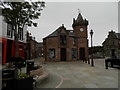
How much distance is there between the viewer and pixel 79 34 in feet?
112

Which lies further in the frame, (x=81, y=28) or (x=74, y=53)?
(x=81, y=28)

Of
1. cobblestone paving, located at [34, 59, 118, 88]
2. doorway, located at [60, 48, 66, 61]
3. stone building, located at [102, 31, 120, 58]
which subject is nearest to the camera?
cobblestone paving, located at [34, 59, 118, 88]

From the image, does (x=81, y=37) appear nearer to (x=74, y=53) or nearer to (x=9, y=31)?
(x=74, y=53)

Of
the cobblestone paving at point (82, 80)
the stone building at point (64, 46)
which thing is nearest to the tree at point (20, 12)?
the cobblestone paving at point (82, 80)

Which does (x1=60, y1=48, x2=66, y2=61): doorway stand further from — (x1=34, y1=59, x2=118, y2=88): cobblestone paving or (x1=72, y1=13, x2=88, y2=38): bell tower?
(x1=34, y1=59, x2=118, y2=88): cobblestone paving

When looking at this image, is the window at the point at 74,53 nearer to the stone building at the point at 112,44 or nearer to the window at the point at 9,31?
the window at the point at 9,31

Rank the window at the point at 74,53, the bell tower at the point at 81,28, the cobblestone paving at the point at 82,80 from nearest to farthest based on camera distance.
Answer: the cobblestone paving at the point at 82,80
the window at the point at 74,53
the bell tower at the point at 81,28

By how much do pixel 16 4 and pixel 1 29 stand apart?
488 inches

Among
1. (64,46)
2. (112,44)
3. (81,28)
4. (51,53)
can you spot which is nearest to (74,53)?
(64,46)

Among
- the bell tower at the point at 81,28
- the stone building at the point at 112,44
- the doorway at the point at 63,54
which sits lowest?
the doorway at the point at 63,54

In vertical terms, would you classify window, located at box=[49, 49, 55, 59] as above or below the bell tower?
below

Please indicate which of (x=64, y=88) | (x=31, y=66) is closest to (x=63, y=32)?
(x=31, y=66)

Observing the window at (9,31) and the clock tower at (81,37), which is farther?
the clock tower at (81,37)

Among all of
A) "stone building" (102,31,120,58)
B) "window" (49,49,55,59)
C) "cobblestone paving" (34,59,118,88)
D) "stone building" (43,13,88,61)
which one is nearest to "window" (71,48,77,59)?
"stone building" (43,13,88,61)
